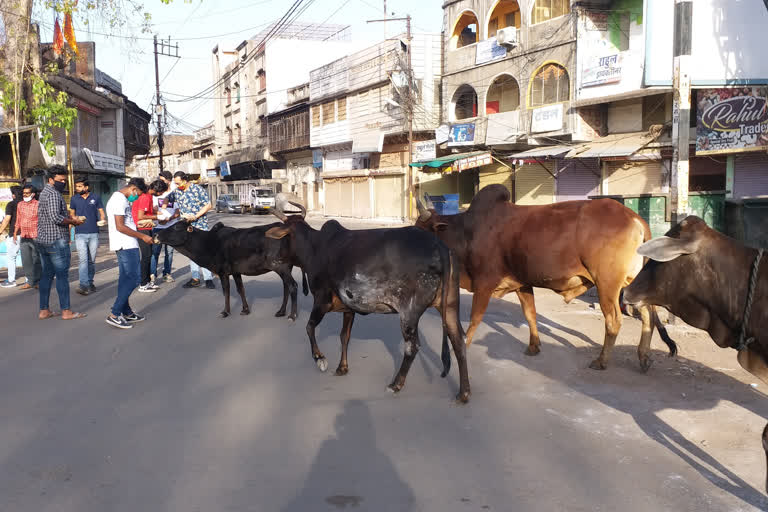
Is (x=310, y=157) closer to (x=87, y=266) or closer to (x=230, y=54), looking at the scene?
(x=230, y=54)

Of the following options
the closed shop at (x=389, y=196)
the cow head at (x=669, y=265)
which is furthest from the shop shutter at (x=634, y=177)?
the cow head at (x=669, y=265)

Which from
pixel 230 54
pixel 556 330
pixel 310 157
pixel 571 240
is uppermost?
pixel 230 54

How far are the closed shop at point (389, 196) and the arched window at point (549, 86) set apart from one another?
10442 millimetres

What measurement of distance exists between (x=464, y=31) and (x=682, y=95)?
915 inches

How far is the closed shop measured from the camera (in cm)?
3369

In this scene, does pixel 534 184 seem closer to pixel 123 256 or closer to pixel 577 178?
pixel 577 178

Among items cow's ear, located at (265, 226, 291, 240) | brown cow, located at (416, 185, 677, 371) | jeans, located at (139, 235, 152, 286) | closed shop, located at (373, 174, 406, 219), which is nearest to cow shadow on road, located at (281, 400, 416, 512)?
cow's ear, located at (265, 226, 291, 240)

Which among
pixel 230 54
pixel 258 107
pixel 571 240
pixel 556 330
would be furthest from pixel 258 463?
pixel 230 54

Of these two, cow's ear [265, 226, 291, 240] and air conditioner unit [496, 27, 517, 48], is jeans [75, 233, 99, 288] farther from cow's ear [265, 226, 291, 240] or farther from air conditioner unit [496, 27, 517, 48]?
air conditioner unit [496, 27, 517, 48]

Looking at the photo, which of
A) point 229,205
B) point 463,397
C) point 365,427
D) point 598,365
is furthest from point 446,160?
point 365,427

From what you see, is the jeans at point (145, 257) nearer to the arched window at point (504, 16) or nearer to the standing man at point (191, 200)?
the standing man at point (191, 200)

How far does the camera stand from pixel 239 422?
444cm

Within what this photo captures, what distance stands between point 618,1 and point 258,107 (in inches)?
1500

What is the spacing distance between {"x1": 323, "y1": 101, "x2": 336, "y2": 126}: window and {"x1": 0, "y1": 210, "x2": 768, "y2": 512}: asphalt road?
34.2 m
